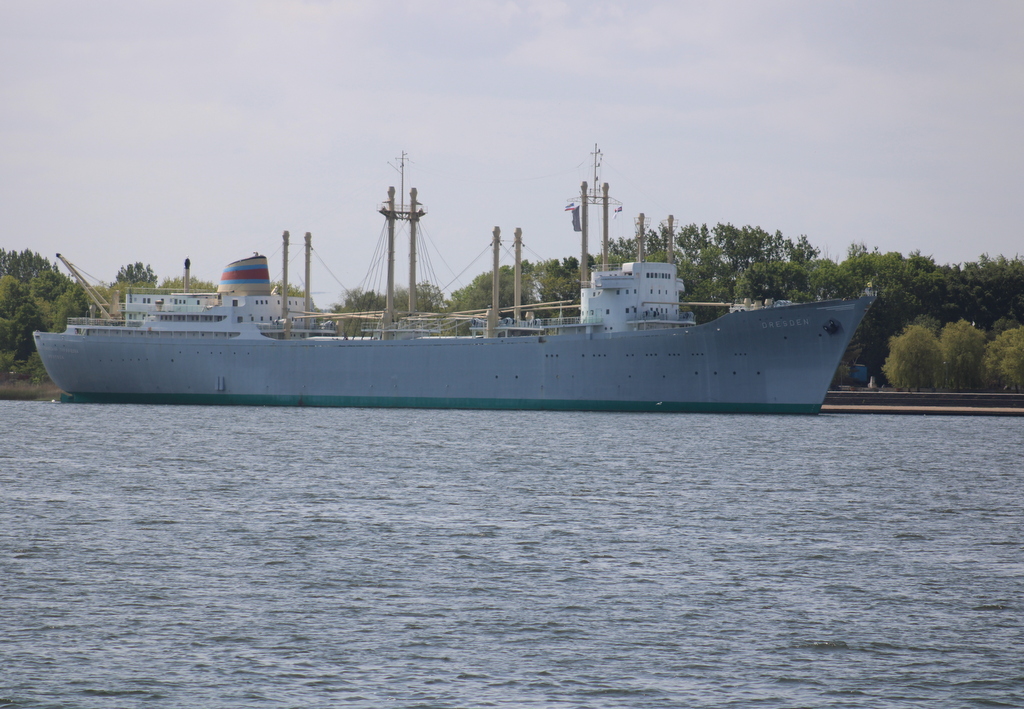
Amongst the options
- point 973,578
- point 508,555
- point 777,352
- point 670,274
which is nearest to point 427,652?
point 508,555

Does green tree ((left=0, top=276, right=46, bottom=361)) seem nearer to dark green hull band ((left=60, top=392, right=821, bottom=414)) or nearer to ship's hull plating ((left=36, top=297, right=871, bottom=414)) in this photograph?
dark green hull band ((left=60, top=392, right=821, bottom=414))

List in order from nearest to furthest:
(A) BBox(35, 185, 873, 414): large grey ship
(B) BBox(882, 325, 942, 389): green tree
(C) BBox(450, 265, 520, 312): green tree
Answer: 1. (A) BBox(35, 185, 873, 414): large grey ship
2. (B) BBox(882, 325, 942, 389): green tree
3. (C) BBox(450, 265, 520, 312): green tree

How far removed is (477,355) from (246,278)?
18.4 metres

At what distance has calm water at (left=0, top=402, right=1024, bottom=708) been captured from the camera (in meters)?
11.4

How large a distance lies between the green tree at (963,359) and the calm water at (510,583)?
42.2 metres

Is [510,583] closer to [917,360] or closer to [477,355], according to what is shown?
[477,355]

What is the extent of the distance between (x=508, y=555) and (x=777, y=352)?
35.3 m

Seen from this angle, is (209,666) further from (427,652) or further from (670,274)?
(670,274)

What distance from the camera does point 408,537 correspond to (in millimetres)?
19766

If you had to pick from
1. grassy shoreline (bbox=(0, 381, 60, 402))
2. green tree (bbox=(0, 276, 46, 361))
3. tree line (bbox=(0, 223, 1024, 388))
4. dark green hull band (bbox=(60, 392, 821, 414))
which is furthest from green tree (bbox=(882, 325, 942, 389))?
green tree (bbox=(0, 276, 46, 361))

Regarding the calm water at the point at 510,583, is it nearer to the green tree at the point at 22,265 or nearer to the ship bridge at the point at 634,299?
the ship bridge at the point at 634,299

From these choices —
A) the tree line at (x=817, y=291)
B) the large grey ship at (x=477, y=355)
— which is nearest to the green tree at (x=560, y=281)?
the tree line at (x=817, y=291)

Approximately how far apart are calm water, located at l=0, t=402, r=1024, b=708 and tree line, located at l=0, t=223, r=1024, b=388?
50126 mm

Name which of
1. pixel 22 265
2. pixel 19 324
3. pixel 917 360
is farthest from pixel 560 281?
pixel 22 265
